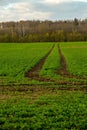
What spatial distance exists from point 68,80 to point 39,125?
12.2 meters

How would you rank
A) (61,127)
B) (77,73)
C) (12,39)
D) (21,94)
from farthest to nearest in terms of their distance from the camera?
(12,39) < (77,73) < (21,94) < (61,127)

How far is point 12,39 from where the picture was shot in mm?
154000

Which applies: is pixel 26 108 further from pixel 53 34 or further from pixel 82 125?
pixel 53 34

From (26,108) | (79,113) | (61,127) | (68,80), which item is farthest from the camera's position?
(68,80)

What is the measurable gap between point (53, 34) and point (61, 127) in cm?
14724

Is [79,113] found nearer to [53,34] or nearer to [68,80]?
[68,80]

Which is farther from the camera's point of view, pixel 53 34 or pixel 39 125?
pixel 53 34

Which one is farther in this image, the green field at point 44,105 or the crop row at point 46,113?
the green field at point 44,105

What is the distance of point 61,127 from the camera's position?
37.1ft

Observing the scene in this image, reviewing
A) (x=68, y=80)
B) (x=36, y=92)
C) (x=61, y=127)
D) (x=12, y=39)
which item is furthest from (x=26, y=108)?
(x=12, y=39)

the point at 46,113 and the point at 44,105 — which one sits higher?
the point at 46,113

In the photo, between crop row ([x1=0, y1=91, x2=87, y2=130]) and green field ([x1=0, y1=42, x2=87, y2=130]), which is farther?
green field ([x1=0, y1=42, x2=87, y2=130])

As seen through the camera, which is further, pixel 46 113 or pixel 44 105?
pixel 44 105

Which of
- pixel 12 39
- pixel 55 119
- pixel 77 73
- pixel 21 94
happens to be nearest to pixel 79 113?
pixel 55 119
